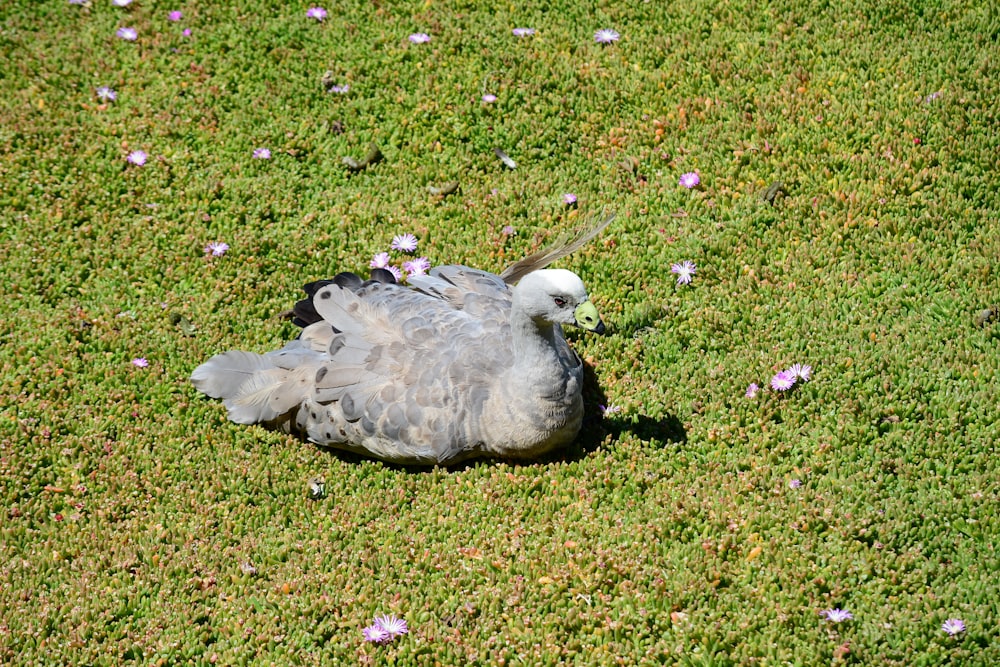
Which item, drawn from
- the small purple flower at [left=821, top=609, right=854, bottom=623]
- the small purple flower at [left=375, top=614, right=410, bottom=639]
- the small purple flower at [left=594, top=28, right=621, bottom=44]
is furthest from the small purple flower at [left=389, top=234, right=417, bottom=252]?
the small purple flower at [left=821, top=609, right=854, bottom=623]

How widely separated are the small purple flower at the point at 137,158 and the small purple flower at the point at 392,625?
4.33 metres

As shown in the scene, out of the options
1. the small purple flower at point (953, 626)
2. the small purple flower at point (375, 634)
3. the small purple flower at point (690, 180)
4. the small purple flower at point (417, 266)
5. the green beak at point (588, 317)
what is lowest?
the small purple flower at point (375, 634)

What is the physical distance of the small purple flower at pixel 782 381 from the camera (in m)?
5.62

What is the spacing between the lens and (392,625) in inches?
185

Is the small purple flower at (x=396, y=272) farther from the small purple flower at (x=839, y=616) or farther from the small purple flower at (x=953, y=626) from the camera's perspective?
the small purple flower at (x=953, y=626)

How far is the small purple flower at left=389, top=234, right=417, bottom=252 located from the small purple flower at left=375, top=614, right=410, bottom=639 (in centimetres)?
277

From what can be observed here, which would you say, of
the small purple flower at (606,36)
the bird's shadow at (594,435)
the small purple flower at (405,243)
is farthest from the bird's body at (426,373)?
Result: the small purple flower at (606,36)

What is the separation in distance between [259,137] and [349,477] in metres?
3.31

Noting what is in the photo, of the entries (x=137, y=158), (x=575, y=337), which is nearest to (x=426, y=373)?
(x=575, y=337)

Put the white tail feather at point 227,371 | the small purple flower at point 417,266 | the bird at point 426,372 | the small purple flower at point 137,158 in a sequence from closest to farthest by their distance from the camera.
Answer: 1. the bird at point 426,372
2. the white tail feather at point 227,371
3. the small purple flower at point 417,266
4. the small purple flower at point 137,158

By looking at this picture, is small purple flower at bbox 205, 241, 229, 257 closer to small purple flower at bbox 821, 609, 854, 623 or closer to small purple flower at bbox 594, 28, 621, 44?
small purple flower at bbox 594, 28, 621, 44

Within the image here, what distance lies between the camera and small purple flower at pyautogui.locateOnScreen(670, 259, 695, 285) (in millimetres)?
6402

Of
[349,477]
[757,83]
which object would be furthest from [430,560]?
[757,83]

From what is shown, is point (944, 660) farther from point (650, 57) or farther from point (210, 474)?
point (650, 57)
